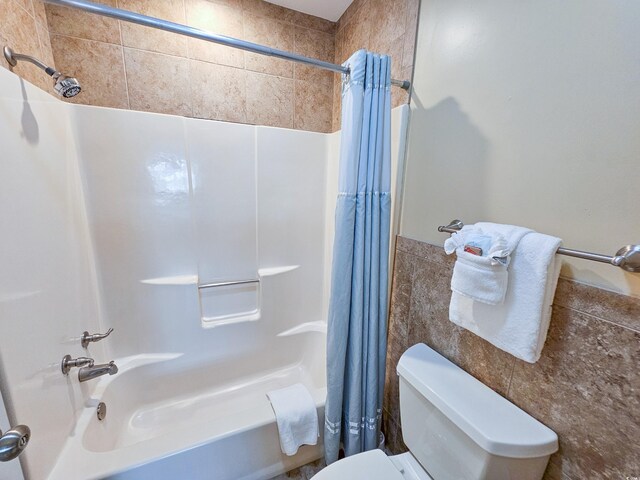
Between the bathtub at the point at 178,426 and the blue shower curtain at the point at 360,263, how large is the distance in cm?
18

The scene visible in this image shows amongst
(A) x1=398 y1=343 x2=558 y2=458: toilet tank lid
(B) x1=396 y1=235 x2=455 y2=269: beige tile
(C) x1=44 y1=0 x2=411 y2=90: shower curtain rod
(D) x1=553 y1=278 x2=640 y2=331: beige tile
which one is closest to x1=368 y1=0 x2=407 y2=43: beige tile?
(C) x1=44 y1=0 x2=411 y2=90: shower curtain rod

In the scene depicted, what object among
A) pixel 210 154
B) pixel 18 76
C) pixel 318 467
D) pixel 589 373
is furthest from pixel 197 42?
pixel 318 467

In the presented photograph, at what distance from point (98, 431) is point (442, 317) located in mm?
1657

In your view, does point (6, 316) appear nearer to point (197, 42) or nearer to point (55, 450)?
point (55, 450)

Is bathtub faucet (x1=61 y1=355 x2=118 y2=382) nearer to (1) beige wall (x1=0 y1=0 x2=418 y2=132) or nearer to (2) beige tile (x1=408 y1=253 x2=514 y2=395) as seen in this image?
(1) beige wall (x1=0 y1=0 x2=418 y2=132)

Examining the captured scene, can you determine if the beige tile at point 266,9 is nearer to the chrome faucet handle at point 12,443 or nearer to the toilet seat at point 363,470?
the chrome faucet handle at point 12,443

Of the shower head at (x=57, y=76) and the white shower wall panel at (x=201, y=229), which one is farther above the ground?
the shower head at (x=57, y=76)

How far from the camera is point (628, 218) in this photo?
23.3 inches

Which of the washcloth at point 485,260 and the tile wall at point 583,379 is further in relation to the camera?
the washcloth at point 485,260

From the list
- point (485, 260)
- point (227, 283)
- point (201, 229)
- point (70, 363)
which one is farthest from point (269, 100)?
point (70, 363)

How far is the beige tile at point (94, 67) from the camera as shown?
1.34 m

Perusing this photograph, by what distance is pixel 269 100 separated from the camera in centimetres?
175

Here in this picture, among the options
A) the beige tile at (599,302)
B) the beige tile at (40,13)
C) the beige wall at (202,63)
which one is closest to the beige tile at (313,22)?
the beige wall at (202,63)

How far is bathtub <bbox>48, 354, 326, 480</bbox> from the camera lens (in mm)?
986
